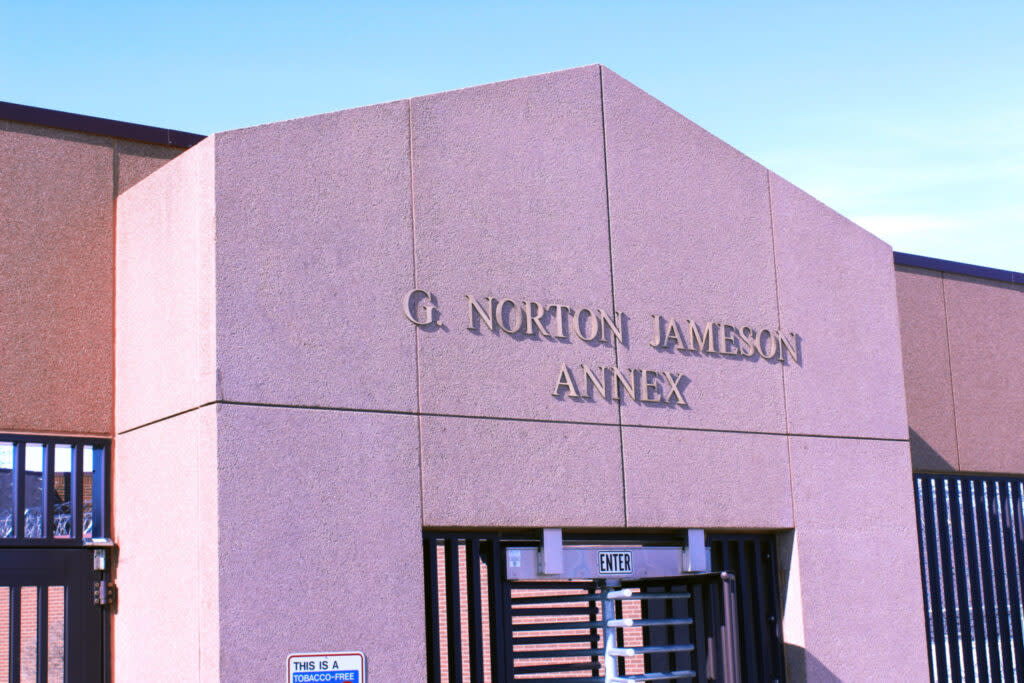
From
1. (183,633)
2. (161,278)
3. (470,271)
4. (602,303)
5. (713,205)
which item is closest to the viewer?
(183,633)

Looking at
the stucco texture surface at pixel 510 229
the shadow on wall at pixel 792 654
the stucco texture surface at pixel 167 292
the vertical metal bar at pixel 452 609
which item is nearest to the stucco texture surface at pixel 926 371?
the shadow on wall at pixel 792 654

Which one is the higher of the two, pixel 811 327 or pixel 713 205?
pixel 713 205

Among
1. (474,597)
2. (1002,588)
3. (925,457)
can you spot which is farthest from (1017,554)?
(474,597)

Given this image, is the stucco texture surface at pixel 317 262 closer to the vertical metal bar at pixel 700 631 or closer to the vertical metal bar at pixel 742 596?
the vertical metal bar at pixel 700 631

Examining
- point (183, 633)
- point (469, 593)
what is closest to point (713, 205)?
point (469, 593)

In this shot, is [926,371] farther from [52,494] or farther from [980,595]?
[52,494]

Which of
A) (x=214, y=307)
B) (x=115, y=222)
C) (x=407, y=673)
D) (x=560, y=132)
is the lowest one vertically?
(x=407, y=673)

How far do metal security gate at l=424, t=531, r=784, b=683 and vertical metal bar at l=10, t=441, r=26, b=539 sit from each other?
2310 mm

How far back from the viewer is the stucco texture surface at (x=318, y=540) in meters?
6.78

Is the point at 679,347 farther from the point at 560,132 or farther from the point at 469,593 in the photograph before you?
the point at 469,593

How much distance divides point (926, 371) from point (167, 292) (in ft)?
23.7

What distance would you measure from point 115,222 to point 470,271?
2241 mm

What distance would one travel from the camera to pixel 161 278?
754 cm

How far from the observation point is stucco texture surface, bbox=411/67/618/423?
790 centimetres
